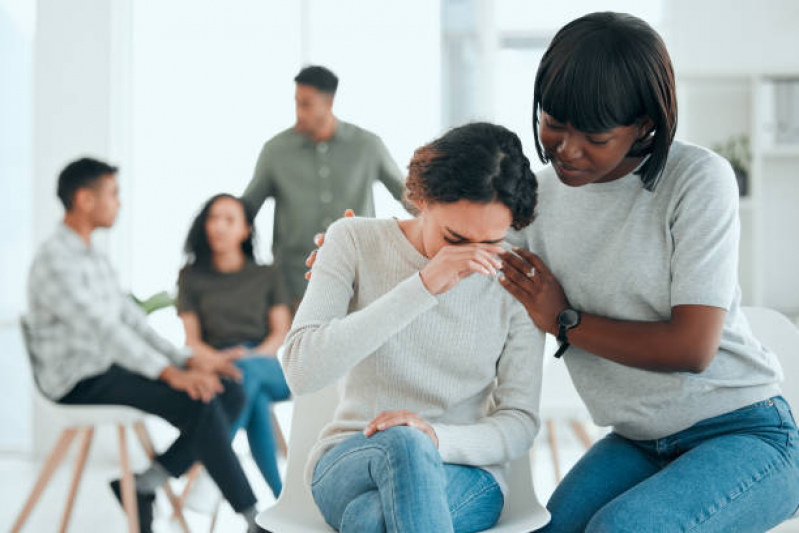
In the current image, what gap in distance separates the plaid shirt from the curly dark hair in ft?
1.45

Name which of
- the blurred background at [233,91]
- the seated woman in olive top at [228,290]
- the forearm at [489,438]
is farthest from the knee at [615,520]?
the blurred background at [233,91]

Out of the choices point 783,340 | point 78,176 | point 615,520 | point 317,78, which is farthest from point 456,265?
point 78,176

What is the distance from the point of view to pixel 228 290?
2990 millimetres

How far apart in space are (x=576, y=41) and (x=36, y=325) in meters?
1.93

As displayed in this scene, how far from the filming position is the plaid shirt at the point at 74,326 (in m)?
2.40

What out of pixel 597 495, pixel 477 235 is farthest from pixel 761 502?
pixel 477 235

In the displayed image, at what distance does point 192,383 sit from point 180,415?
0.33ft

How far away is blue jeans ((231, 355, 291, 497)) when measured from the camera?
102 inches

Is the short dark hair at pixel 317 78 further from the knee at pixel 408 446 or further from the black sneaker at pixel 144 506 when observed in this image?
the knee at pixel 408 446

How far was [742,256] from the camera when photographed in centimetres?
353

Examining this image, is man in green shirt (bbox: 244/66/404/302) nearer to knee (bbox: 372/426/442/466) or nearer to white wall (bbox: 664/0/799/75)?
white wall (bbox: 664/0/799/75)

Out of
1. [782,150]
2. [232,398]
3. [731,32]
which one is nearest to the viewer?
[232,398]

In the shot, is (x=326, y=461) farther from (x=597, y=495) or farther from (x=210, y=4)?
(x=210, y=4)

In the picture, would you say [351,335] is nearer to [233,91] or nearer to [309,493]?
[309,493]
